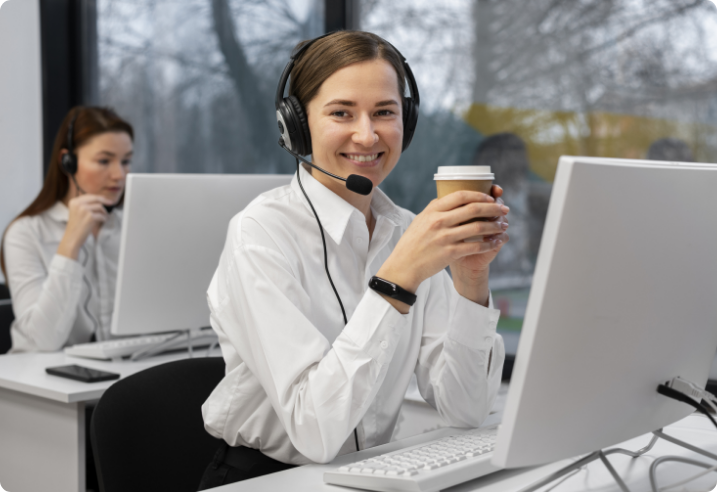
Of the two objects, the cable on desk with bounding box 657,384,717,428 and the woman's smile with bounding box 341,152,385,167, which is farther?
the woman's smile with bounding box 341,152,385,167

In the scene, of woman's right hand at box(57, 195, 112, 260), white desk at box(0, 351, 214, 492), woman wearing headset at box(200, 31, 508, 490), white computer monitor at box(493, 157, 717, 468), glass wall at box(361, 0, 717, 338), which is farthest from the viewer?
woman's right hand at box(57, 195, 112, 260)

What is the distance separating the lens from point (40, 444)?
5.33 ft

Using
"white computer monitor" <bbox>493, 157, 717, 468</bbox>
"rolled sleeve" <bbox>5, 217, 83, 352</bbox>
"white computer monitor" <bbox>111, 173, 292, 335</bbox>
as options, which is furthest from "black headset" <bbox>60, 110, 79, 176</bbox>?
"white computer monitor" <bbox>493, 157, 717, 468</bbox>

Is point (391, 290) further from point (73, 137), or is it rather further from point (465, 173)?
point (73, 137)

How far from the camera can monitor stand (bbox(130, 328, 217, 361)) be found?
1921mm

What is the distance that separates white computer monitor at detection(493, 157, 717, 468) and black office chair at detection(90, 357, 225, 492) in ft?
2.29

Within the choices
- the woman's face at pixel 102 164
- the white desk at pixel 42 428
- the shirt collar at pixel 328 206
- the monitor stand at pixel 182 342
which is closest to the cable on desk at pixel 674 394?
the shirt collar at pixel 328 206

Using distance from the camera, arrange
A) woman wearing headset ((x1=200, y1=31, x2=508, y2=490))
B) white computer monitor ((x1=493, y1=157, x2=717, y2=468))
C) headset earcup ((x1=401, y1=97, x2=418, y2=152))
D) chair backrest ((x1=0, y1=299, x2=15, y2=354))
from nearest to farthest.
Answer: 1. white computer monitor ((x1=493, y1=157, x2=717, y2=468))
2. woman wearing headset ((x1=200, y1=31, x2=508, y2=490))
3. headset earcup ((x1=401, y1=97, x2=418, y2=152))
4. chair backrest ((x1=0, y1=299, x2=15, y2=354))

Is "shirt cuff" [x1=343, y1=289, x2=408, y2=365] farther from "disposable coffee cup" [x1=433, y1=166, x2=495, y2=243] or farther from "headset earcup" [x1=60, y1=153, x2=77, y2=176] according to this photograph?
"headset earcup" [x1=60, y1=153, x2=77, y2=176]

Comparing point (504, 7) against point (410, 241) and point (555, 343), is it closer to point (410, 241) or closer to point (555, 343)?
point (410, 241)

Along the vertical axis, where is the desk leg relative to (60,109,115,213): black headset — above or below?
below

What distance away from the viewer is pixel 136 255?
5.58ft

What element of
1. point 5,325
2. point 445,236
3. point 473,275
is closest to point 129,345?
point 5,325

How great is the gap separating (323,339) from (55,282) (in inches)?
54.1
